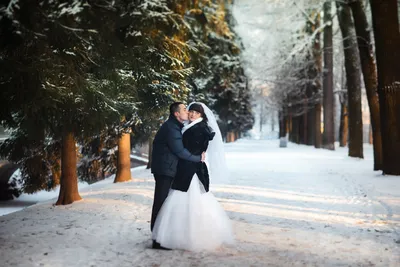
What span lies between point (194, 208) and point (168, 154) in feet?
2.54

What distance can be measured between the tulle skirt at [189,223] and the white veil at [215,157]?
444mm

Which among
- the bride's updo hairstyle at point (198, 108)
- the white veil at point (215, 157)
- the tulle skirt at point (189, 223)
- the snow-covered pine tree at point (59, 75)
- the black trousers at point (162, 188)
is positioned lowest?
the tulle skirt at point (189, 223)

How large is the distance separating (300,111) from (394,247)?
34669 millimetres

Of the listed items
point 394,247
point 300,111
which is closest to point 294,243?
point 394,247

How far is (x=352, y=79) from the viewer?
21141 millimetres

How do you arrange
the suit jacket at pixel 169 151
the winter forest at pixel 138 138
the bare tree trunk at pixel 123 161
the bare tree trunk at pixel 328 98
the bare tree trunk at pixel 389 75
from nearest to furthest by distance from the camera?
the winter forest at pixel 138 138 < the suit jacket at pixel 169 151 < the bare tree trunk at pixel 389 75 < the bare tree trunk at pixel 123 161 < the bare tree trunk at pixel 328 98

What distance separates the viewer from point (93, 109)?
30.2 feet

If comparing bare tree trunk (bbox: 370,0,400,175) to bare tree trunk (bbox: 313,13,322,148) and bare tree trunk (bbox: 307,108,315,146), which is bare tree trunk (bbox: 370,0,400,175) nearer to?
bare tree trunk (bbox: 313,13,322,148)

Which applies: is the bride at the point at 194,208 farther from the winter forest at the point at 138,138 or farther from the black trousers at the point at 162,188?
the winter forest at the point at 138,138

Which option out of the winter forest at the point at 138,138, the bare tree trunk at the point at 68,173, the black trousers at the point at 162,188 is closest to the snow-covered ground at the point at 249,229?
the winter forest at the point at 138,138

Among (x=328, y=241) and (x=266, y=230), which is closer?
(x=328, y=241)

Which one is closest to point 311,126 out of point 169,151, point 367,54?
point 367,54

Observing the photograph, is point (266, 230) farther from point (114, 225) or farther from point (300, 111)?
point (300, 111)

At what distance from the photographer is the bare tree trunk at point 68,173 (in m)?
10.9
